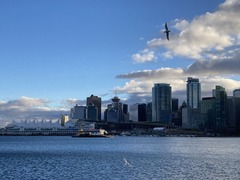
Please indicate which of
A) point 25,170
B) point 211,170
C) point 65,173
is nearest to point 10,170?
point 25,170

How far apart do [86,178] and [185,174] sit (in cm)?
1689

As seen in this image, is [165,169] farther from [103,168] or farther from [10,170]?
[10,170]

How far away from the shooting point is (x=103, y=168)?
87688 millimetres

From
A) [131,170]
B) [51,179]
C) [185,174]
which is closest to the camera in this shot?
[51,179]

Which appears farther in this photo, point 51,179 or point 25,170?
point 25,170

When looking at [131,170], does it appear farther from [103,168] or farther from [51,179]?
[51,179]

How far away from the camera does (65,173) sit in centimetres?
7938

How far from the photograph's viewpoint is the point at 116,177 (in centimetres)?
7281

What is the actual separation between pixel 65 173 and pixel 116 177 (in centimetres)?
1098

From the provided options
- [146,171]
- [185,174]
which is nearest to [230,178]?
[185,174]

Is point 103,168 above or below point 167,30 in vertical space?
below

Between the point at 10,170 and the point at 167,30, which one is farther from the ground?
the point at 167,30

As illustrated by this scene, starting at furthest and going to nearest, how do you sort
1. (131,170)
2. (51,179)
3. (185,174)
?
(131,170) → (185,174) → (51,179)

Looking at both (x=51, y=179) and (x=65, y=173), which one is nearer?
(x=51, y=179)
